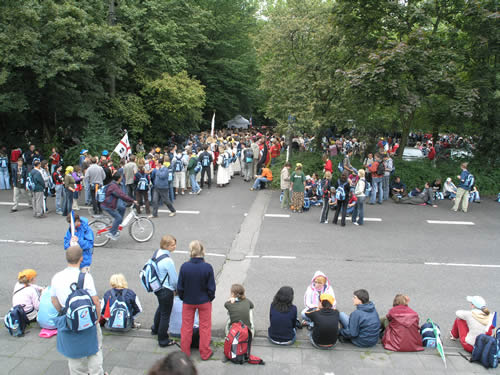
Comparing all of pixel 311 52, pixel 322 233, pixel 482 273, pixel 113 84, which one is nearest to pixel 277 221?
pixel 322 233

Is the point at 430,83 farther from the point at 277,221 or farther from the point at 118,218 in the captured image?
the point at 118,218

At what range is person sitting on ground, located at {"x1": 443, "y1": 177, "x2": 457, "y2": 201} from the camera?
1619cm

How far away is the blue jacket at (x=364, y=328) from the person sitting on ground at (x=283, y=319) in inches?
33.7

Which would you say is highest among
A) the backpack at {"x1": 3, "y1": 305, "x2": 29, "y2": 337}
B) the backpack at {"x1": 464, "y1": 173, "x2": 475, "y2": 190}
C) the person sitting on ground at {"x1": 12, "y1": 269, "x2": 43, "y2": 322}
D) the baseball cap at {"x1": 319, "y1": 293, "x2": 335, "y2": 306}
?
the backpack at {"x1": 464, "y1": 173, "x2": 475, "y2": 190}

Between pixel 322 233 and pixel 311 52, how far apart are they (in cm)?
922

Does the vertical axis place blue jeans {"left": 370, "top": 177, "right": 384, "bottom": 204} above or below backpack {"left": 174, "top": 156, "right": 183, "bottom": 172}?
below

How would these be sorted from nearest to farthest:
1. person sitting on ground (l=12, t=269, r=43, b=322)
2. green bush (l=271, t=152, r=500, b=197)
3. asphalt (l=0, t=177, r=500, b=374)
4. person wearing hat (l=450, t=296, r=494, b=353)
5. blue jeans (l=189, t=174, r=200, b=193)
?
asphalt (l=0, t=177, r=500, b=374), person wearing hat (l=450, t=296, r=494, b=353), person sitting on ground (l=12, t=269, r=43, b=322), blue jeans (l=189, t=174, r=200, b=193), green bush (l=271, t=152, r=500, b=197)

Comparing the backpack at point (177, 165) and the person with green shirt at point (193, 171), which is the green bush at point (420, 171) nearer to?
the person with green shirt at point (193, 171)

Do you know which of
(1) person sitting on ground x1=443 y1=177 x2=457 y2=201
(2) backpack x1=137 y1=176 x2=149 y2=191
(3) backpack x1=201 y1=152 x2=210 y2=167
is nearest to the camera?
(2) backpack x1=137 y1=176 x2=149 y2=191

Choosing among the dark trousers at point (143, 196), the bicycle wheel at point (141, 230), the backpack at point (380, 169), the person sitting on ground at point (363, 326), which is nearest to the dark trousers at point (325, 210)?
the backpack at point (380, 169)

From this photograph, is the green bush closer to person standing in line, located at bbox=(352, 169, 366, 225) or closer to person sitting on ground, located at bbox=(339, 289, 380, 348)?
person standing in line, located at bbox=(352, 169, 366, 225)

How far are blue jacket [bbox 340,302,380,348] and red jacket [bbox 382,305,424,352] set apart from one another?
0.20 m

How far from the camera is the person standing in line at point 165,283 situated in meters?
5.64

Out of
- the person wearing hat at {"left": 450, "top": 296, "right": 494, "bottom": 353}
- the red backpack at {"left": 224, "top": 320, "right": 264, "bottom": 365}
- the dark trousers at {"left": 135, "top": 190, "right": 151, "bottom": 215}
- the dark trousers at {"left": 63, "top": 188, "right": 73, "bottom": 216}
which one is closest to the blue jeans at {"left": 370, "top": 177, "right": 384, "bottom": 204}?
the dark trousers at {"left": 135, "top": 190, "right": 151, "bottom": 215}
